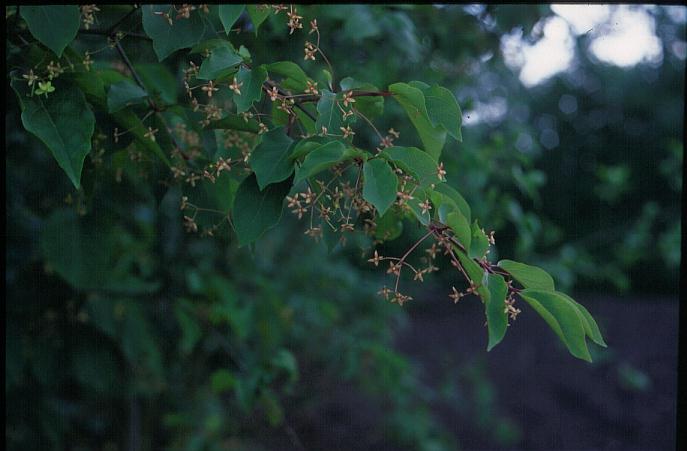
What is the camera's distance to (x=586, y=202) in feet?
25.6

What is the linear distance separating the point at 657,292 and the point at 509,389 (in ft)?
14.2

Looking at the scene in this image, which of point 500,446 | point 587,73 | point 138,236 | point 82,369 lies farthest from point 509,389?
point 587,73

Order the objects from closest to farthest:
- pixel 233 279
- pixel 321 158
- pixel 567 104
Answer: pixel 321 158 < pixel 233 279 < pixel 567 104

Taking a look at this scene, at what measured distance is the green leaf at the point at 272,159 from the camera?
76cm

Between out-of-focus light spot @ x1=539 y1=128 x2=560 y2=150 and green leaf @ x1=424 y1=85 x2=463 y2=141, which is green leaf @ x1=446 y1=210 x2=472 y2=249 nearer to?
green leaf @ x1=424 y1=85 x2=463 y2=141

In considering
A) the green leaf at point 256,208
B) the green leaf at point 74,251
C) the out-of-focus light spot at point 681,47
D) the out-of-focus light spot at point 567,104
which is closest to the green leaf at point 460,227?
the green leaf at point 256,208

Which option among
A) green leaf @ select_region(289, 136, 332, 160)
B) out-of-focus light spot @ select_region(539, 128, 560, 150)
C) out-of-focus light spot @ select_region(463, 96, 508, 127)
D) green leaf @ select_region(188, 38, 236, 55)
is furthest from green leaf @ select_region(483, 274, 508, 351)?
out-of-focus light spot @ select_region(539, 128, 560, 150)

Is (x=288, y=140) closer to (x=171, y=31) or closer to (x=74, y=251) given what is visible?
(x=171, y=31)

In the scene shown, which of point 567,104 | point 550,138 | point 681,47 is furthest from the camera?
point 567,104

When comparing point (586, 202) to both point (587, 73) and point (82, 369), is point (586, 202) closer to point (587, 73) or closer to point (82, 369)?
point (587, 73)

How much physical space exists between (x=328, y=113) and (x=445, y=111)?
0.47 feet

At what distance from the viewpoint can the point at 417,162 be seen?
741 millimetres

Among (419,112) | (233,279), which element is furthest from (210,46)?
(233,279)

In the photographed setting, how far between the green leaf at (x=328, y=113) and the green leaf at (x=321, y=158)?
0.22 ft
